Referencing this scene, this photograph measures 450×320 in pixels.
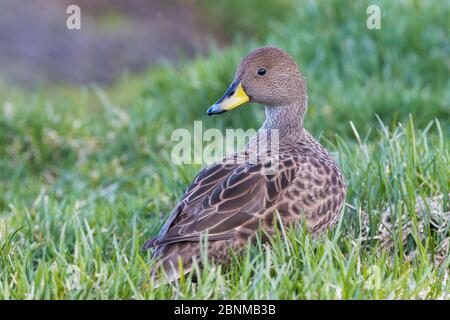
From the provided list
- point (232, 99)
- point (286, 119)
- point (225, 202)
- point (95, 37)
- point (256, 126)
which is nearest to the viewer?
point (225, 202)

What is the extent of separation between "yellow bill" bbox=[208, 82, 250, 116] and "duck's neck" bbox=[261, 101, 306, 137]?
20cm

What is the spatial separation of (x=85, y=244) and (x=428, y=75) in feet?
14.1

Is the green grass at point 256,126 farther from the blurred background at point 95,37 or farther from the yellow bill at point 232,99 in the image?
the yellow bill at point 232,99

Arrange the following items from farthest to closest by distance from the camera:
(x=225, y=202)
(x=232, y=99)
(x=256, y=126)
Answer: (x=256, y=126) < (x=232, y=99) < (x=225, y=202)

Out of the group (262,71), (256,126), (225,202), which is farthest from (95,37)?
(225,202)

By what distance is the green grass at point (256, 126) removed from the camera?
3510mm

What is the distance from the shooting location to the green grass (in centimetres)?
351

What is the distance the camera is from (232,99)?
4578mm

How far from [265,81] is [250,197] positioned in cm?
87

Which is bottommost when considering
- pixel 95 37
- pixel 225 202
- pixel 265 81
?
pixel 225 202

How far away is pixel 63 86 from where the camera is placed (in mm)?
9305

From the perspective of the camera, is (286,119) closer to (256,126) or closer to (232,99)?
(232,99)

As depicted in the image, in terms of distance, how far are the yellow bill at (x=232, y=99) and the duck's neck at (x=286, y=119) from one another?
0.65 feet
